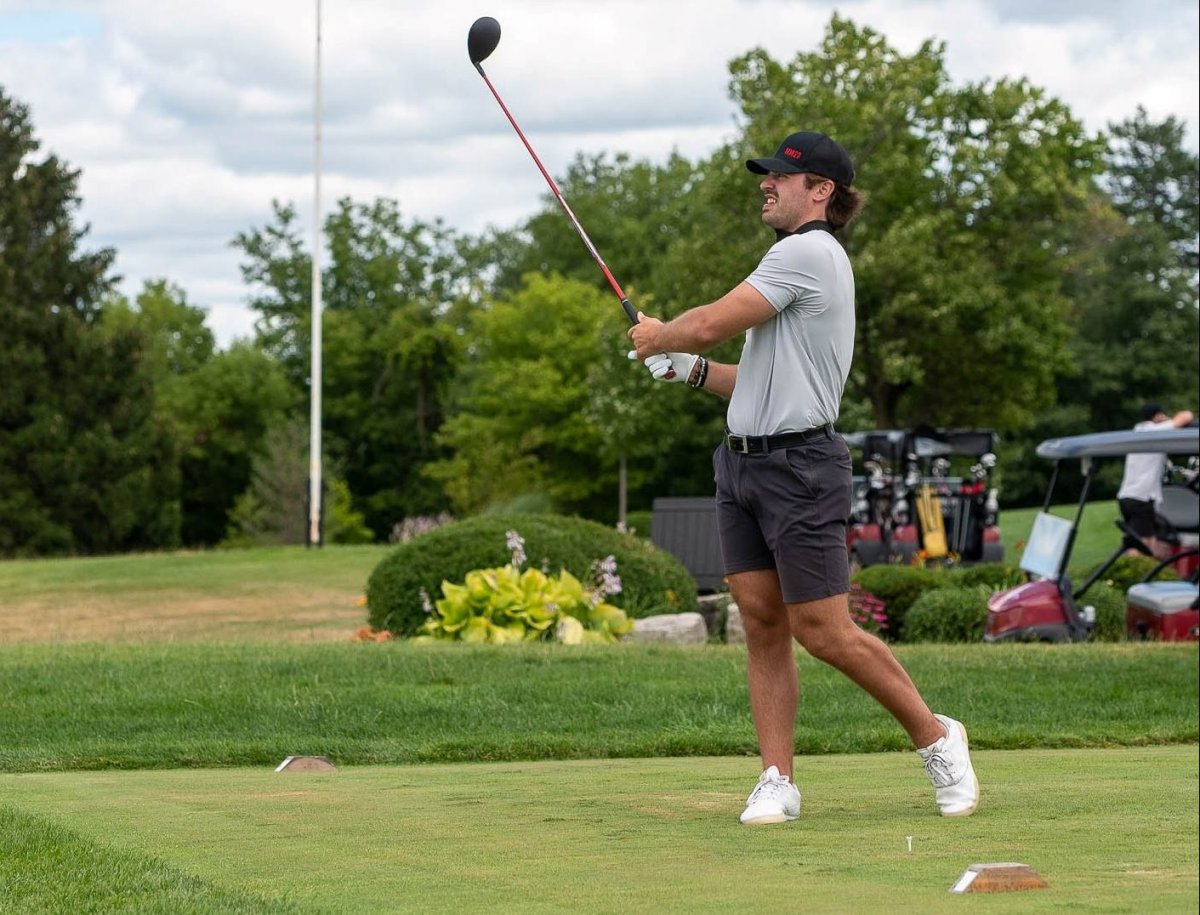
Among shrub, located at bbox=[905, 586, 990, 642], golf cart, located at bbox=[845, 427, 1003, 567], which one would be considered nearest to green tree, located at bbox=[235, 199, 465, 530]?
golf cart, located at bbox=[845, 427, 1003, 567]

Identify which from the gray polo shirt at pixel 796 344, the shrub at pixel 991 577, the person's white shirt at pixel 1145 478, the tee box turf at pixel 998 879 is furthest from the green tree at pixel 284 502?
the tee box turf at pixel 998 879

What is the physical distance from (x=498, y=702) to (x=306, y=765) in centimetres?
282

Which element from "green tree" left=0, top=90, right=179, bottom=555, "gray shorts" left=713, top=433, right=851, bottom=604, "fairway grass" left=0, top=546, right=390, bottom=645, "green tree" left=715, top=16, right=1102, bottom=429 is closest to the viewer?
"gray shorts" left=713, top=433, right=851, bottom=604

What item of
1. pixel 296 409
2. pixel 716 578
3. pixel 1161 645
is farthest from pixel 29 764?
pixel 296 409

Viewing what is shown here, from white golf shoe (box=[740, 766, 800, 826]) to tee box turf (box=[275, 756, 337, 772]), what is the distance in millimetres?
2400

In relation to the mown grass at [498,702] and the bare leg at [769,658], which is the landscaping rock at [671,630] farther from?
the bare leg at [769,658]

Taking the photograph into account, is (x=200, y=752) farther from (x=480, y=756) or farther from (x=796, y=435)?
(x=796, y=435)

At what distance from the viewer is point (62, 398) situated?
2082 inches

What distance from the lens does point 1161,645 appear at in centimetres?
1350

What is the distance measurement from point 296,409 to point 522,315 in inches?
505

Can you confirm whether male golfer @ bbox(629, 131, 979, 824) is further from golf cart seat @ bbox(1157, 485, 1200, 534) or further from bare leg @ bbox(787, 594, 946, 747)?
golf cart seat @ bbox(1157, 485, 1200, 534)

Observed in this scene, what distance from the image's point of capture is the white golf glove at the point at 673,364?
232 inches

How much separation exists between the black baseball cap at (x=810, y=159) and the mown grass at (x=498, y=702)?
3.56 m

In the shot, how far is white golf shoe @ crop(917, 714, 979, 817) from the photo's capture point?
5.11m
